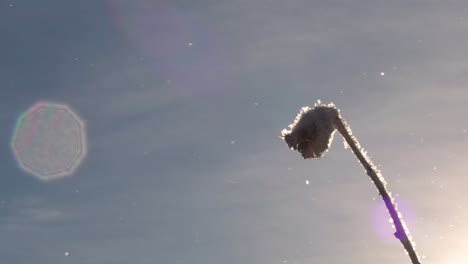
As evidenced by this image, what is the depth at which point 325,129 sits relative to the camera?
7648 millimetres

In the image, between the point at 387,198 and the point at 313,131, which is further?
the point at 313,131

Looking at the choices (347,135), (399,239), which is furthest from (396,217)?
(347,135)

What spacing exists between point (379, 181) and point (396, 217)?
427 millimetres

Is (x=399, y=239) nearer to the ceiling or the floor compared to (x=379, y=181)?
nearer to the floor

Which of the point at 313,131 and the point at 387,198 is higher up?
the point at 313,131

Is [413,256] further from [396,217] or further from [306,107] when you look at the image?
[306,107]

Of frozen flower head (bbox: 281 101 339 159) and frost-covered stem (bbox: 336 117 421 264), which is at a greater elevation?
frozen flower head (bbox: 281 101 339 159)

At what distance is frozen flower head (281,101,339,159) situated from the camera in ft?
25.1

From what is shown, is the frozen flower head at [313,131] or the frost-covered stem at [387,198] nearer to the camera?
the frost-covered stem at [387,198]

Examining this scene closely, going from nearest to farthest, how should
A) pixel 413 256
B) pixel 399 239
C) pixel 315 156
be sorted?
1. pixel 413 256
2. pixel 399 239
3. pixel 315 156

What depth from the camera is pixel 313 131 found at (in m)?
7.62

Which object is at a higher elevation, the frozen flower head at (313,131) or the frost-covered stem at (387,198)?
the frozen flower head at (313,131)

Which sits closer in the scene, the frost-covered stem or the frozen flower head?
the frost-covered stem

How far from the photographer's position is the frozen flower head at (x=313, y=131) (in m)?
7.65
